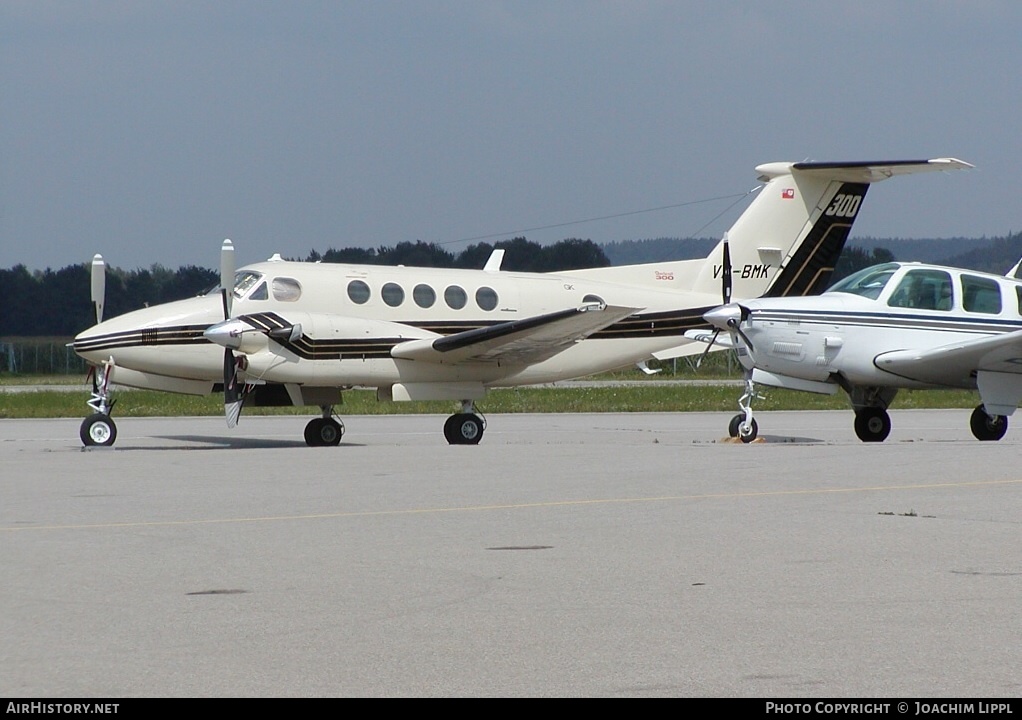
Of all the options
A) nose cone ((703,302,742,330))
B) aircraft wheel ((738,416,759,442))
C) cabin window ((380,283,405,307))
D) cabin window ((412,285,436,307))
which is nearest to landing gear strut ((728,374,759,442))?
aircraft wheel ((738,416,759,442))

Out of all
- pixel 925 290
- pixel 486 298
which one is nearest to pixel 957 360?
pixel 925 290

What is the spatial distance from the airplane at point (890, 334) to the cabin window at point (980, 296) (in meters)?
0.01

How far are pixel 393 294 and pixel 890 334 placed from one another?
7.21 m

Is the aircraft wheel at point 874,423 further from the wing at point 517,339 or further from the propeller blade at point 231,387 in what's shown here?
the propeller blade at point 231,387

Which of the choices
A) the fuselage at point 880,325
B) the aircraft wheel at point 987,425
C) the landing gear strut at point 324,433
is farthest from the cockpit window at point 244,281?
the aircraft wheel at point 987,425

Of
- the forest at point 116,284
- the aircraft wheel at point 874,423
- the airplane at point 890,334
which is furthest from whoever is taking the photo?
the forest at point 116,284

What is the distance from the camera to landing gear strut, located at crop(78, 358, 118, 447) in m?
17.7

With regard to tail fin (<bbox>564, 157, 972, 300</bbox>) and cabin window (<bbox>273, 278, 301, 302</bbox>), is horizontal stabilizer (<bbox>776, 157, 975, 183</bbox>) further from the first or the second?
cabin window (<bbox>273, 278, 301, 302</bbox>)

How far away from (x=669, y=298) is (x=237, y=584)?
15.3 meters

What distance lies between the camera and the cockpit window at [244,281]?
18.5 metres

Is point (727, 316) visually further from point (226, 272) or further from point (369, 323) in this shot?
point (226, 272)

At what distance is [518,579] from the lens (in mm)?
7027

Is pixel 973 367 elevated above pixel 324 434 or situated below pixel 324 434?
above

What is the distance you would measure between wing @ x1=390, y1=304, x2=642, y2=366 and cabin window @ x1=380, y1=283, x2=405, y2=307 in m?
0.81
